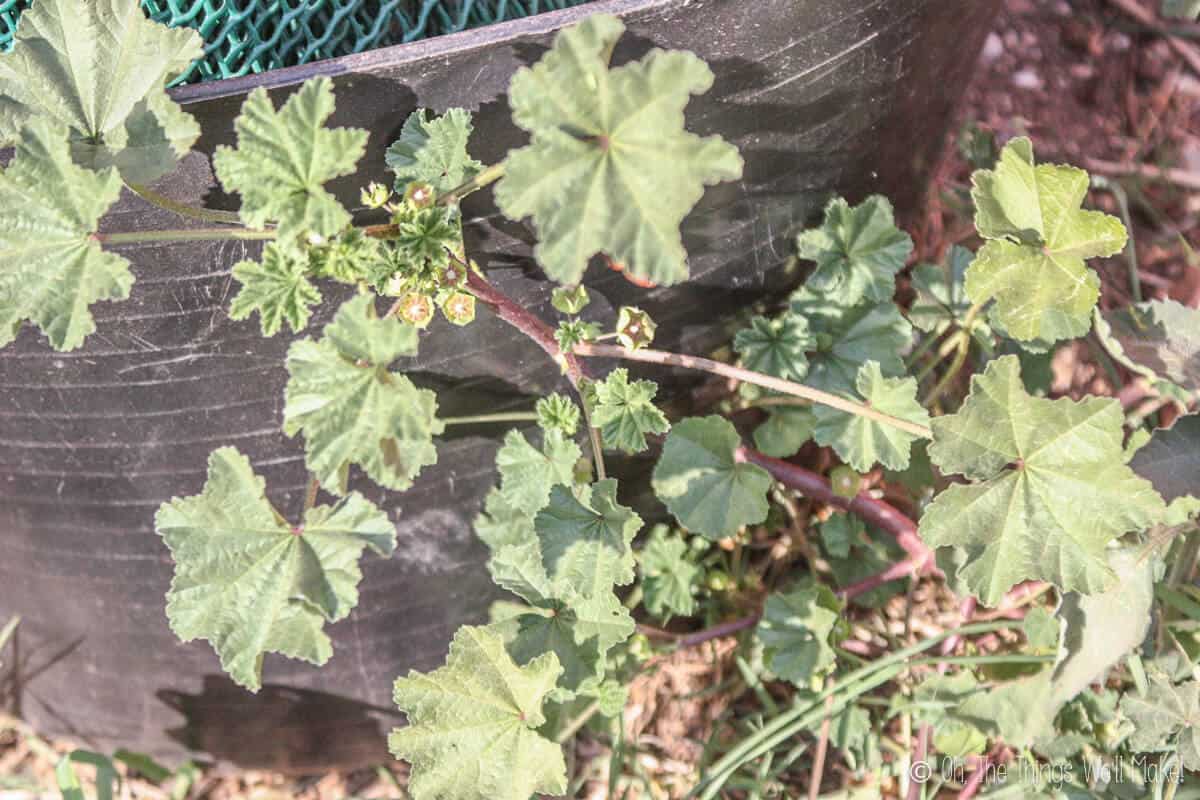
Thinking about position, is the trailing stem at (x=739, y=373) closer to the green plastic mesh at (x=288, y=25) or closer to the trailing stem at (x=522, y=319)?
the trailing stem at (x=522, y=319)

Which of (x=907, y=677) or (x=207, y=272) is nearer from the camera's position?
(x=207, y=272)

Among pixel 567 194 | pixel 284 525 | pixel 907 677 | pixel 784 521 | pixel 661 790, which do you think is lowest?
pixel 661 790

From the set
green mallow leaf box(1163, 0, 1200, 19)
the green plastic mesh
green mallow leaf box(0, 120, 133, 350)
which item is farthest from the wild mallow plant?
green mallow leaf box(1163, 0, 1200, 19)

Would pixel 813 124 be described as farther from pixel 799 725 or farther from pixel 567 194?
pixel 799 725

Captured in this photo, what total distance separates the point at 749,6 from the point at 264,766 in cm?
131

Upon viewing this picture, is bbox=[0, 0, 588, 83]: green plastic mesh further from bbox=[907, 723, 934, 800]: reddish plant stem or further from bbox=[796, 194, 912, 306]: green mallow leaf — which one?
bbox=[907, 723, 934, 800]: reddish plant stem

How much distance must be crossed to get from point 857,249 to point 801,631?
1.53ft

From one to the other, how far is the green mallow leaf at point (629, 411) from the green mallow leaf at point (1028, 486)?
10.7 inches

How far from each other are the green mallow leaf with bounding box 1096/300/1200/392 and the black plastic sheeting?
306 millimetres

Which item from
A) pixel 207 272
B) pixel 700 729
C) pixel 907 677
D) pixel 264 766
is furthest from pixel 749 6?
pixel 264 766

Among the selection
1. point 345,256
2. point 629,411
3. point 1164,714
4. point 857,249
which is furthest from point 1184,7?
point 345,256

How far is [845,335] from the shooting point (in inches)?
53.2

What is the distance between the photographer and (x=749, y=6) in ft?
3.53

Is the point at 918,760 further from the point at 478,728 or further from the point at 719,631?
the point at 478,728
